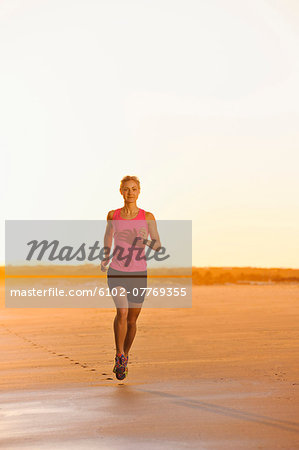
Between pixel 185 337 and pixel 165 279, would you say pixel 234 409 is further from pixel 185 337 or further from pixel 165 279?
pixel 165 279

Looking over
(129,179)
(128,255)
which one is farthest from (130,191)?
(128,255)

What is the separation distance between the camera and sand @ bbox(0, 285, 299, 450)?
17.2 feet

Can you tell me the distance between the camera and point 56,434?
5.34 meters

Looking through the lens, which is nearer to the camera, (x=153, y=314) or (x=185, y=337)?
(x=185, y=337)

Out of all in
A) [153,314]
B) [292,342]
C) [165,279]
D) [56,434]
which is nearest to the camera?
[56,434]

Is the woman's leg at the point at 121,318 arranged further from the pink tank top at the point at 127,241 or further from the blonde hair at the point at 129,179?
the blonde hair at the point at 129,179

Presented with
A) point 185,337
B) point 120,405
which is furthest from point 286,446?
point 185,337

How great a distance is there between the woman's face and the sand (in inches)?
72.7

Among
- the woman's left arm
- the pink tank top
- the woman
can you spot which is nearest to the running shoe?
the woman

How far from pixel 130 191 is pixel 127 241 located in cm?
56

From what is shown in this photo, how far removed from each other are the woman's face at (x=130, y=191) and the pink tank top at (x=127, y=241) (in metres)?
0.15

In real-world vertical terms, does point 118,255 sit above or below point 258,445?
above

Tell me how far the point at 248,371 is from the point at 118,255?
186 cm

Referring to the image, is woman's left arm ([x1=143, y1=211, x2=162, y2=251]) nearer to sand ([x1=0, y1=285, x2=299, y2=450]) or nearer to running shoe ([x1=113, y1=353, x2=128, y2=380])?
running shoe ([x1=113, y1=353, x2=128, y2=380])
